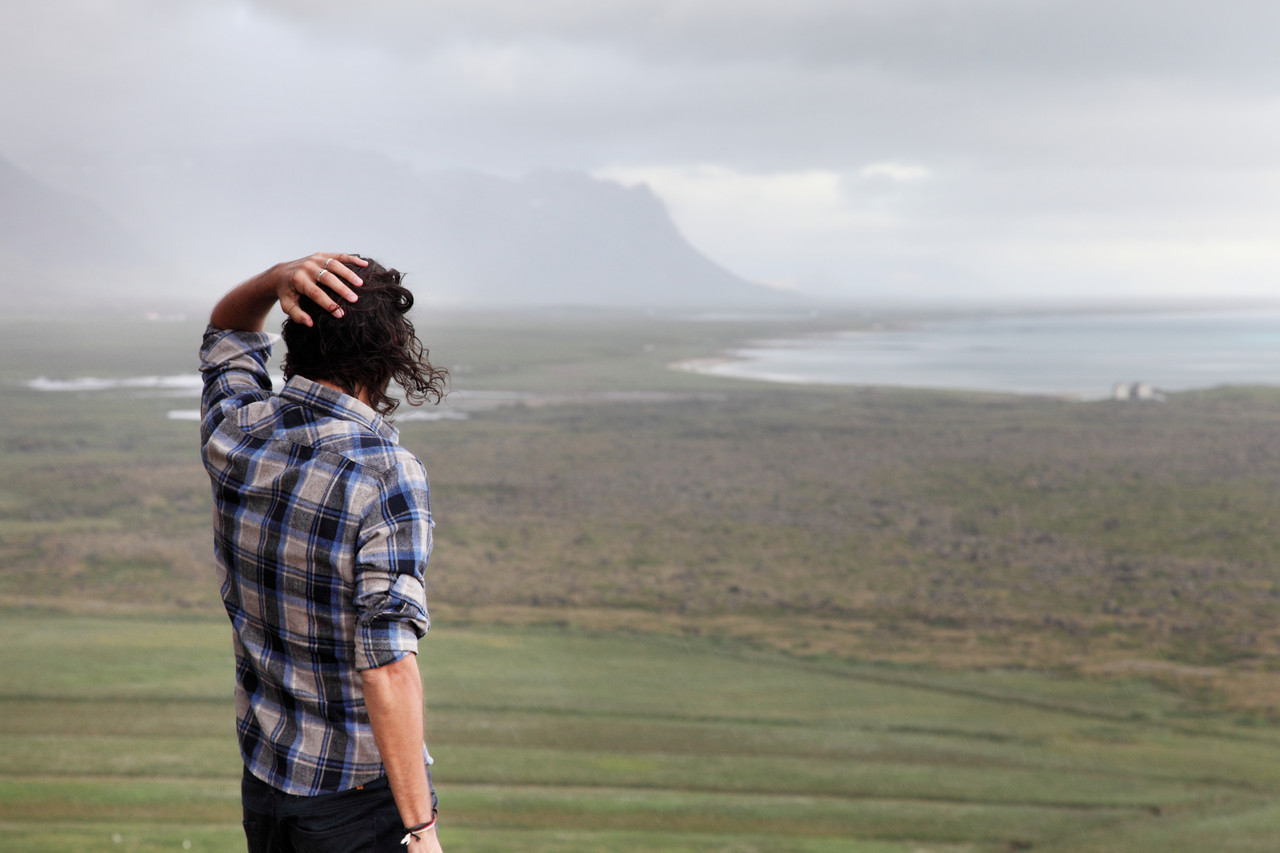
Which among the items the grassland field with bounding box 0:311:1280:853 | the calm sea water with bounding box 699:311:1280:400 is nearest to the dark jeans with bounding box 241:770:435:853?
the grassland field with bounding box 0:311:1280:853

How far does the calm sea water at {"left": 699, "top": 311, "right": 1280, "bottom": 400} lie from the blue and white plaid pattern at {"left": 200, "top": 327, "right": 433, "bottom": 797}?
40567 mm

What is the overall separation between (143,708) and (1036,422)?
26.8m

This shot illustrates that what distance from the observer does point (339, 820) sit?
1.84m

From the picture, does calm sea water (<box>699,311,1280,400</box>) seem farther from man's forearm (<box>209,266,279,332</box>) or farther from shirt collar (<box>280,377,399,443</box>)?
shirt collar (<box>280,377,399,443</box>)

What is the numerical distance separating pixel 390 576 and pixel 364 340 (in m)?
0.37

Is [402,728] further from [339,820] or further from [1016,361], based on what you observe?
[1016,361]

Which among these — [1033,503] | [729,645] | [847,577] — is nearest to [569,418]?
[1033,503]

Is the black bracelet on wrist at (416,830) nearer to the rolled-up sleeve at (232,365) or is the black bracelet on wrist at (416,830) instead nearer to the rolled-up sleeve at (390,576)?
the rolled-up sleeve at (390,576)

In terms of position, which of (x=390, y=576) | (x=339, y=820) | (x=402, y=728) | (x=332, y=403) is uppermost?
(x=332, y=403)

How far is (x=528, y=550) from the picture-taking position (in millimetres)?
15445

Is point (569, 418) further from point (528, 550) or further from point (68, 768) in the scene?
point (68, 768)

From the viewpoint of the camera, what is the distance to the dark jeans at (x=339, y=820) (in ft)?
6.02

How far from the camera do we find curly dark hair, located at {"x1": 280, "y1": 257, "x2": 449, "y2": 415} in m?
1.74

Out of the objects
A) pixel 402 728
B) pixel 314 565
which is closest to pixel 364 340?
pixel 314 565
